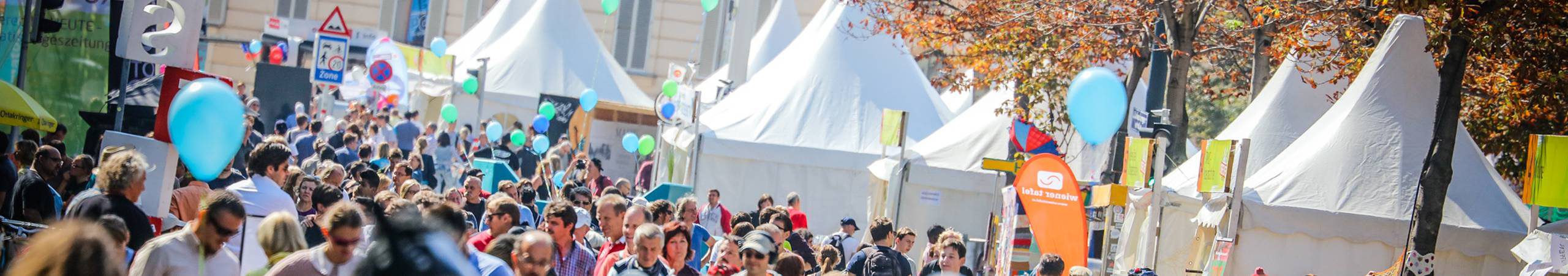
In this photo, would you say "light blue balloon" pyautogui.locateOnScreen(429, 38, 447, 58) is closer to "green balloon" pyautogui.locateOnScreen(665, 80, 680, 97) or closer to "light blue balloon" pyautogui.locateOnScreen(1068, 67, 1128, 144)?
"green balloon" pyautogui.locateOnScreen(665, 80, 680, 97)

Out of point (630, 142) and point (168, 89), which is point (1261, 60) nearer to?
point (630, 142)

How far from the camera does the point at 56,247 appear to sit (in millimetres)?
3672

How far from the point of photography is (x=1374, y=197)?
1175 cm

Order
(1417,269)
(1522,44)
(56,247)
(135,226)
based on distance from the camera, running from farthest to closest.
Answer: (1522,44)
(1417,269)
(135,226)
(56,247)

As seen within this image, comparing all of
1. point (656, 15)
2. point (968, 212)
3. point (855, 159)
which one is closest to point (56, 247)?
point (968, 212)

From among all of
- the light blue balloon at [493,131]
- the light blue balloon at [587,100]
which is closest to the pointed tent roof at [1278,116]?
the light blue balloon at [493,131]

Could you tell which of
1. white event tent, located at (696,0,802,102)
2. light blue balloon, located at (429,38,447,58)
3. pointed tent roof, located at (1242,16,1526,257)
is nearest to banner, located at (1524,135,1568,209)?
pointed tent roof, located at (1242,16,1526,257)

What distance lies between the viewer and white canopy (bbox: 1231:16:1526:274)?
11633mm

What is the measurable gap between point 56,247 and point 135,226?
8.81ft

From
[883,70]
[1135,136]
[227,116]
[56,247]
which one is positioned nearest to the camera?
[56,247]

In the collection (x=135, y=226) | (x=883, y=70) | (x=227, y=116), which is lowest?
(x=135, y=226)

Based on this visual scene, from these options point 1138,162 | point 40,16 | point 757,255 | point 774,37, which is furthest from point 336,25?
point 757,255

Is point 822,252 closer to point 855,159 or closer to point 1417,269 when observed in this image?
point 1417,269

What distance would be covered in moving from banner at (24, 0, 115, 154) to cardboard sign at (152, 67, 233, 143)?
6430mm
